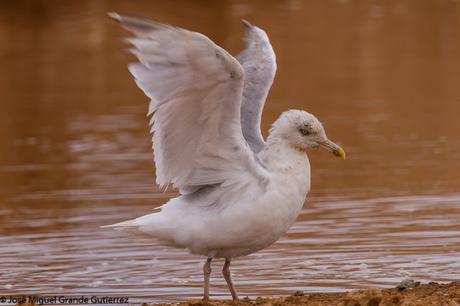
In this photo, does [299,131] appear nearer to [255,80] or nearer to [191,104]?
[191,104]

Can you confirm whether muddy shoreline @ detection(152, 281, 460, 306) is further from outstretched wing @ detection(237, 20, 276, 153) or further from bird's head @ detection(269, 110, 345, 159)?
outstretched wing @ detection(237, 20, 276, 153)

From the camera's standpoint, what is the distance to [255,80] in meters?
9.80

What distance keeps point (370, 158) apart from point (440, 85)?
5.53m

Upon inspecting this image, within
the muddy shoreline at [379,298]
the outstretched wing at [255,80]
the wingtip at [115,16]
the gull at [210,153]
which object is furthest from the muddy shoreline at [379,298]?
the wingtip at [115,16]

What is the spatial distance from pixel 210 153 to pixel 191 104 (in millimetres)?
423

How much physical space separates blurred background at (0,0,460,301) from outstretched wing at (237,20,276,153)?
114cm

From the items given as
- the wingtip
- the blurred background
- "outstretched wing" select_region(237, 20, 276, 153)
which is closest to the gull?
the wingtip

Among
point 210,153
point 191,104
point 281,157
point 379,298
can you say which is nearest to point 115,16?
point 191,104

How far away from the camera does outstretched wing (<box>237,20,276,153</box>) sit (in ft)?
30.0

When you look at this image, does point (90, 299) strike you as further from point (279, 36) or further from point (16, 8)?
point (16, 8)

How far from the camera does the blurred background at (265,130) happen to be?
9555mm

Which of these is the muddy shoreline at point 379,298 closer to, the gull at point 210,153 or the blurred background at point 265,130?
the gull at point 210,153

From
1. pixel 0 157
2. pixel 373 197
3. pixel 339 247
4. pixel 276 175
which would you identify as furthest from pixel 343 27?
pixel 276 175

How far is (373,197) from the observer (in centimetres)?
1238
